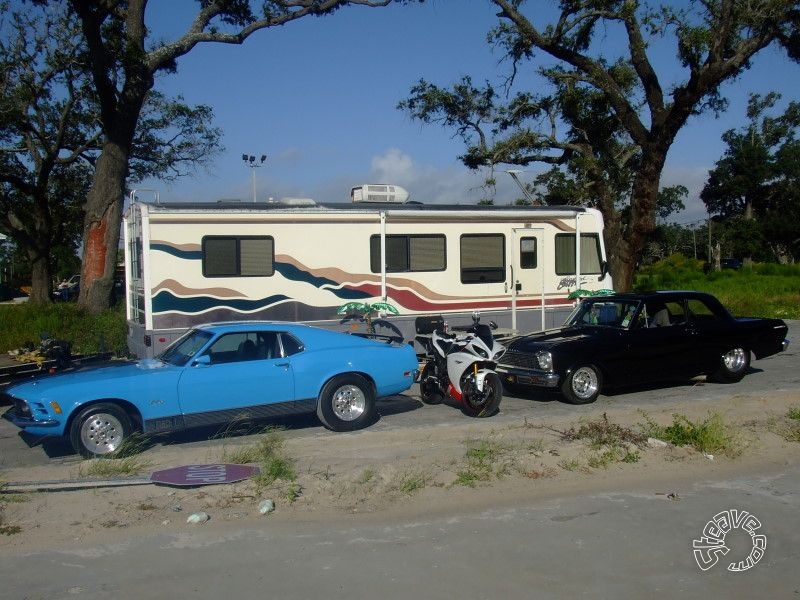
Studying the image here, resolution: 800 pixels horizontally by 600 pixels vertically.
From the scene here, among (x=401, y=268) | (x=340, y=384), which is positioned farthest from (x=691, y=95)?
(x=340, y=384)

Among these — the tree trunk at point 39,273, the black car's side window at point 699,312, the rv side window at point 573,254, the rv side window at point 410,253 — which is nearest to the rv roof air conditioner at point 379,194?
the rv side window at point 410,253

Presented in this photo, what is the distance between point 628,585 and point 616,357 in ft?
21.4

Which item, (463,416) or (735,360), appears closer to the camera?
(463,416)

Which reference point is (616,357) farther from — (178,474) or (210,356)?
(178,474)

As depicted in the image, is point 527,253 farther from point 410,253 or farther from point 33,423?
point 33,423

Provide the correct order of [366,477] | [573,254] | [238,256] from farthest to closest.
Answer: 1. [573,254]
2. [238,256]
3. [366,477]

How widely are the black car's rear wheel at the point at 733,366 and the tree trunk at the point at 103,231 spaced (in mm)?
12788

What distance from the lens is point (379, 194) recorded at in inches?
568

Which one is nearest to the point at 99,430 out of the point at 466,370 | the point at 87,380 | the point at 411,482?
the point at 87,380

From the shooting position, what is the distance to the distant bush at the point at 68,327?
1562cm

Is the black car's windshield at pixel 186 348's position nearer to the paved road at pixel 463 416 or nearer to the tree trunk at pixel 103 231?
the paved road at pixel 463 416

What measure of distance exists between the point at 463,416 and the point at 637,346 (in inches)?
111

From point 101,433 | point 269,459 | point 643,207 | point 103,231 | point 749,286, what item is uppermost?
point 643,207

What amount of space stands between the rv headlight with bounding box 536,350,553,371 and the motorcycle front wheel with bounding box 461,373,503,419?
94 cm
